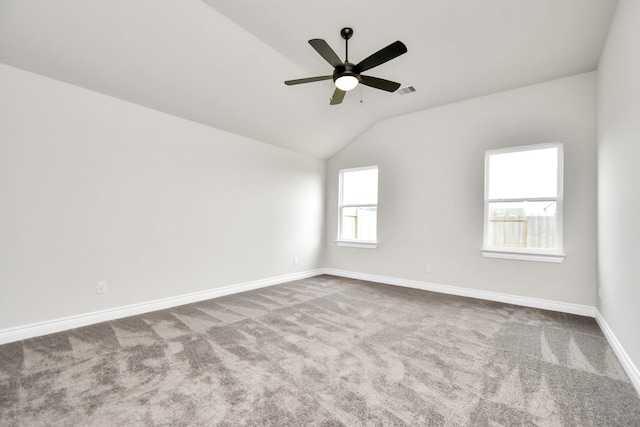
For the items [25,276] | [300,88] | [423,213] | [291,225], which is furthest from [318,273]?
[25,276]

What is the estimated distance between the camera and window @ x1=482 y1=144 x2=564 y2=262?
3.75m

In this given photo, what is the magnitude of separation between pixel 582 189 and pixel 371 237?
3092 millimetres

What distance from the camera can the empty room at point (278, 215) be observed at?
1961mm

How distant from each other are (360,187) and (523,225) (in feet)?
9.09

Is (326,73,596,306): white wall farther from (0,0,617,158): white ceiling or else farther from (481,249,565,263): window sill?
(0,0,617,158): white ceiling

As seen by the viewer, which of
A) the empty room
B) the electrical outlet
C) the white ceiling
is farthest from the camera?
the electrical outlet

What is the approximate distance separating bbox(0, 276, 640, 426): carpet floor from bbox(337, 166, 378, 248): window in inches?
88.2

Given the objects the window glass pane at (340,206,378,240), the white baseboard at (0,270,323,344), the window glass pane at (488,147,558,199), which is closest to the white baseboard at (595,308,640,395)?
the window glass pane at (488,147,558,199)

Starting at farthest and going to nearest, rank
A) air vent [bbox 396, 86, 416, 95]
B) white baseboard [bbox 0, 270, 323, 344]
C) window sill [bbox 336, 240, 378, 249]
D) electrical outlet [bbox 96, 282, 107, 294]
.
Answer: window sill [bbox 336, 240, 378, 249]
air vent [bbox 396, 86, 416, 95]
electrical outlet [bbox 96, 282, 107, 294]
white baseboard [bbox 0, 270, 323, 344]

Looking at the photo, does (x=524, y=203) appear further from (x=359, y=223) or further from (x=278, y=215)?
(x=278, y=215)

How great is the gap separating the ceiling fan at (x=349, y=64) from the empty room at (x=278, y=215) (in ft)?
0.11

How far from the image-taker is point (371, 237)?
548cm

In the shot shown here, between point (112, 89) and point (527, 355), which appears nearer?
point (527, 355)

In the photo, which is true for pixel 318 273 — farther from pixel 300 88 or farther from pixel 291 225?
pixel 300 88
